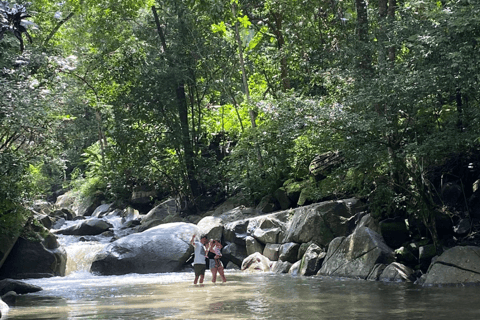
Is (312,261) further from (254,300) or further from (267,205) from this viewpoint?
(267,205)

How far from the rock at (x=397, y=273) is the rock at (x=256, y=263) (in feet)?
14.4

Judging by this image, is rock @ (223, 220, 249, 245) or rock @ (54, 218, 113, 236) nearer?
rock @ (223, 220, 249, 245)

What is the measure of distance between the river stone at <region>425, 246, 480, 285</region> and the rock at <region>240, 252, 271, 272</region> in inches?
218

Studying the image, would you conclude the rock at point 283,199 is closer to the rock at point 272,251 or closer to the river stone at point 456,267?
the rock at point 272,251

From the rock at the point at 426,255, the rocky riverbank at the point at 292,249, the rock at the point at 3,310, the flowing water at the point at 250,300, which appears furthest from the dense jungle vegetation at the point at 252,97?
the rock at the point at 3,310

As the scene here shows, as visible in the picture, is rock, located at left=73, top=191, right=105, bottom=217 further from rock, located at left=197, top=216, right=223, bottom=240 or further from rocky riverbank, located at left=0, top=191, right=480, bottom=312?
rock, located at left=197, top=216, right=223, bottom=240

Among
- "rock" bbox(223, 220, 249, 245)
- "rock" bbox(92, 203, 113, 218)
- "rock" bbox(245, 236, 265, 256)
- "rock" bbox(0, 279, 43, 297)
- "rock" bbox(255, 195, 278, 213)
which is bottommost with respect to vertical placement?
"rock" bbox(0, 279, 43, 297)

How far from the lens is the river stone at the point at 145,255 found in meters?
16.8

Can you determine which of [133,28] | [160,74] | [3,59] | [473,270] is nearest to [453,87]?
[473,270]

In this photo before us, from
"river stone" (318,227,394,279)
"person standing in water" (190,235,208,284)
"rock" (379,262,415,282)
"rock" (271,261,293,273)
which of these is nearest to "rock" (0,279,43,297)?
"person standing in water" (190,235,208,284)

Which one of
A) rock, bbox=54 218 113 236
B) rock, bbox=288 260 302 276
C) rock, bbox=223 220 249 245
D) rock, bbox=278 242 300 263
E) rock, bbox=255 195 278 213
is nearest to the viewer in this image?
rock, bbox=288 260 302 276

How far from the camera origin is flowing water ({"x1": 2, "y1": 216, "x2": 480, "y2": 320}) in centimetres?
830

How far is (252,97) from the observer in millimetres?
22719

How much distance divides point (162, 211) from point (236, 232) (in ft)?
25.1
